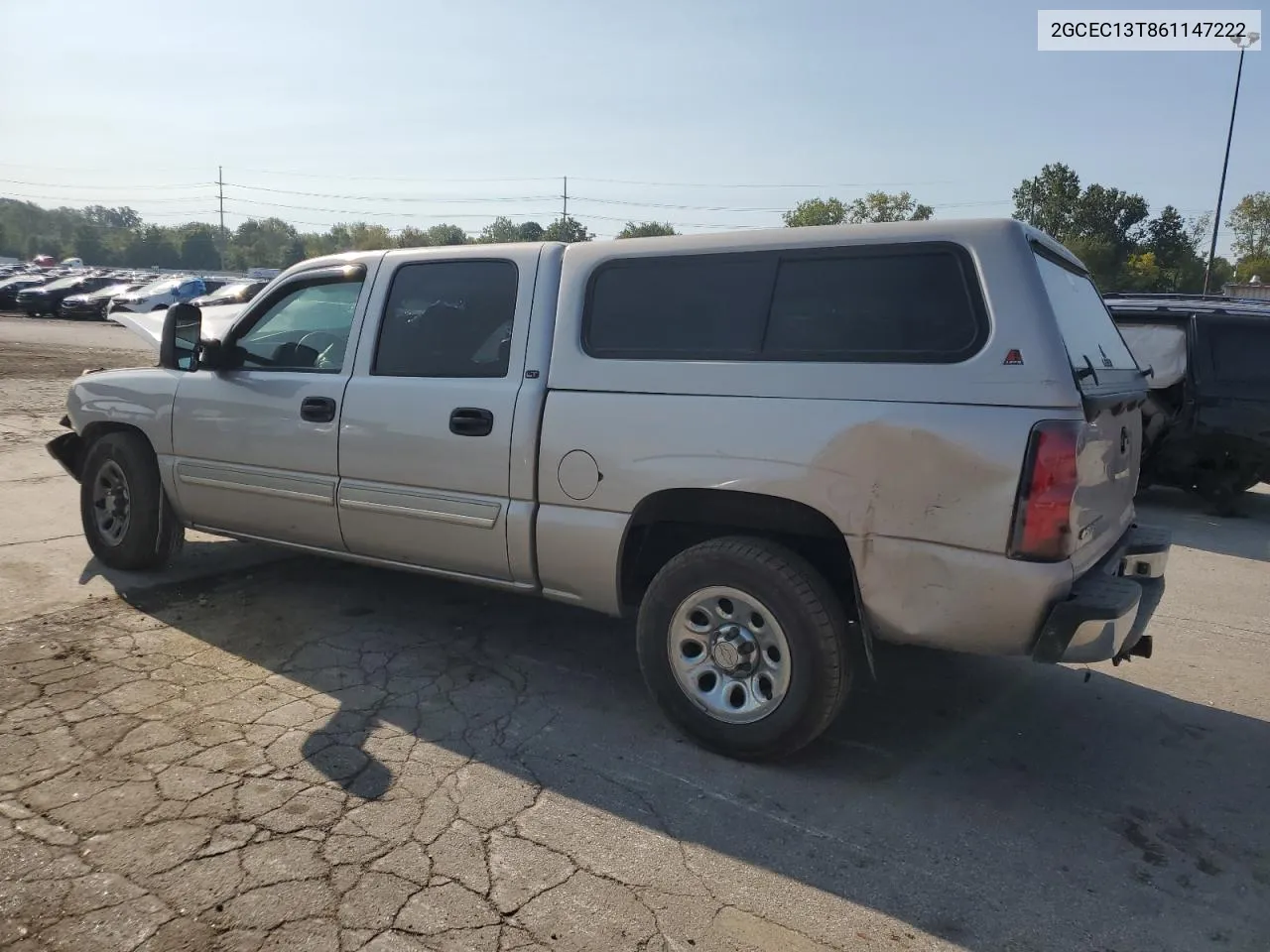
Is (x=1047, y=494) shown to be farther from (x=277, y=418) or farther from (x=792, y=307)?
(x=277, y=418)

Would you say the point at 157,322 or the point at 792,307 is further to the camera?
the point at 157,322

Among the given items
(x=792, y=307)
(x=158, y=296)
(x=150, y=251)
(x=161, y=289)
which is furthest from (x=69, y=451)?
(x=150, y=251)

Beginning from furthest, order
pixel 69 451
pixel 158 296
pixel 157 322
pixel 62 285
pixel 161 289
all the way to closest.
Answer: pixel 62 285, pixel 161 289, pixel 158 296, pixel 157 322, pixel 69 451

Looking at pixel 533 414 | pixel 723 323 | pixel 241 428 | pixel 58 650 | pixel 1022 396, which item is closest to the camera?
pixel 1022 396

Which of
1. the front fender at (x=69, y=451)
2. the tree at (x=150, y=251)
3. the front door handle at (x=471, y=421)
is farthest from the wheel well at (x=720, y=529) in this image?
the tree at (x=150, y=251)

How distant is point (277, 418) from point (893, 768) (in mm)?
3313

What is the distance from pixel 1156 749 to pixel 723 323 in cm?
250

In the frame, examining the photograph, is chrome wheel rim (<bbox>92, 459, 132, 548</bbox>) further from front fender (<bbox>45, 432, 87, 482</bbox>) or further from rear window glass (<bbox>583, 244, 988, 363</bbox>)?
rear window glass (<bbox>583, 244, 988, 363</bbox>)

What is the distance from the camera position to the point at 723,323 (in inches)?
141

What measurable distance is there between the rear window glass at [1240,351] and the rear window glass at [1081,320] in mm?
5100

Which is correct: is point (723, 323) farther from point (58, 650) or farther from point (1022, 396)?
point (58, 650)

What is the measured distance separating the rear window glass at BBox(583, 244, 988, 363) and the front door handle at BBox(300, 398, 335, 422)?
142cm

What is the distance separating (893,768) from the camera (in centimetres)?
355

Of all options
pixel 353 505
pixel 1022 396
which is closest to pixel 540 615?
pixel 353 505
